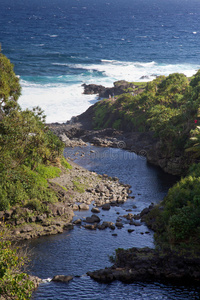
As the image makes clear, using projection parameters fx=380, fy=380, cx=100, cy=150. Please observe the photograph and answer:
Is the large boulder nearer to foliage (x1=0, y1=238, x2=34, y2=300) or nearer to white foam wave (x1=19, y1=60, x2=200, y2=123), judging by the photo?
foliage (x1=0, y1=238, x2=34, y2=300)

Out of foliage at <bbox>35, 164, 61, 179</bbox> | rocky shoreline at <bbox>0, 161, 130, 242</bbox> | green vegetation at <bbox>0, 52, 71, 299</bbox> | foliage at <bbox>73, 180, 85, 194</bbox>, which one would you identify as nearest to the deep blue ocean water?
rocky shoreline at <bbox>0, 161, 130, 242</bbox>

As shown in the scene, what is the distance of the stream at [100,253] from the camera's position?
3428cm

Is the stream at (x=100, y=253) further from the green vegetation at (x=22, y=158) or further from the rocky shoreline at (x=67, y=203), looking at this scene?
the green vegetation at (x=22, y=158)

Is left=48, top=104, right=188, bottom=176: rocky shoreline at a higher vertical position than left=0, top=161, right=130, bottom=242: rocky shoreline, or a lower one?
higher

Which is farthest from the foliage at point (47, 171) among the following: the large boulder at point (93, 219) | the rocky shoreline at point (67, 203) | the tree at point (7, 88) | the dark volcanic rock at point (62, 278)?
the dark volcanic rock at point (62, 278)

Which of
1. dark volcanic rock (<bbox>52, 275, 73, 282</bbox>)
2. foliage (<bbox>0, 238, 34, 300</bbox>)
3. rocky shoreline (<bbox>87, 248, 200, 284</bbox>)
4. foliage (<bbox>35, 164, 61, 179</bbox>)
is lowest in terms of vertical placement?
dark volcanic rock (<bbox>52, 275, 73, 282</bbox>)

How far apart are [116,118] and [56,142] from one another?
3561 cm

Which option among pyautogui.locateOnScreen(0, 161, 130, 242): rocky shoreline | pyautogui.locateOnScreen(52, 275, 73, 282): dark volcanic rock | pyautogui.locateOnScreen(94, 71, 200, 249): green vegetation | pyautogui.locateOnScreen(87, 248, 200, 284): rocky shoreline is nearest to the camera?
pyautogui.locateOnScreen(52, 275, 73, 282): dark volcanic rock

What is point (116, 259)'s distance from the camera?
39.4 meters

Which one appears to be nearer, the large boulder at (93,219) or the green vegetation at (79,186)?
the large boulder at (93,219)

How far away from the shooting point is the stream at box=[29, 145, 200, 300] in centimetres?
3428

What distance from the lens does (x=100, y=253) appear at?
41.4 meters

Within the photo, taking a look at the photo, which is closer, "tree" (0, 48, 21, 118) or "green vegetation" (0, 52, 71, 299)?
"green vegetation" (0, 52, 71, 299)

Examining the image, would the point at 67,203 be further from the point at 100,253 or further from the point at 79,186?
the point at 100,253
